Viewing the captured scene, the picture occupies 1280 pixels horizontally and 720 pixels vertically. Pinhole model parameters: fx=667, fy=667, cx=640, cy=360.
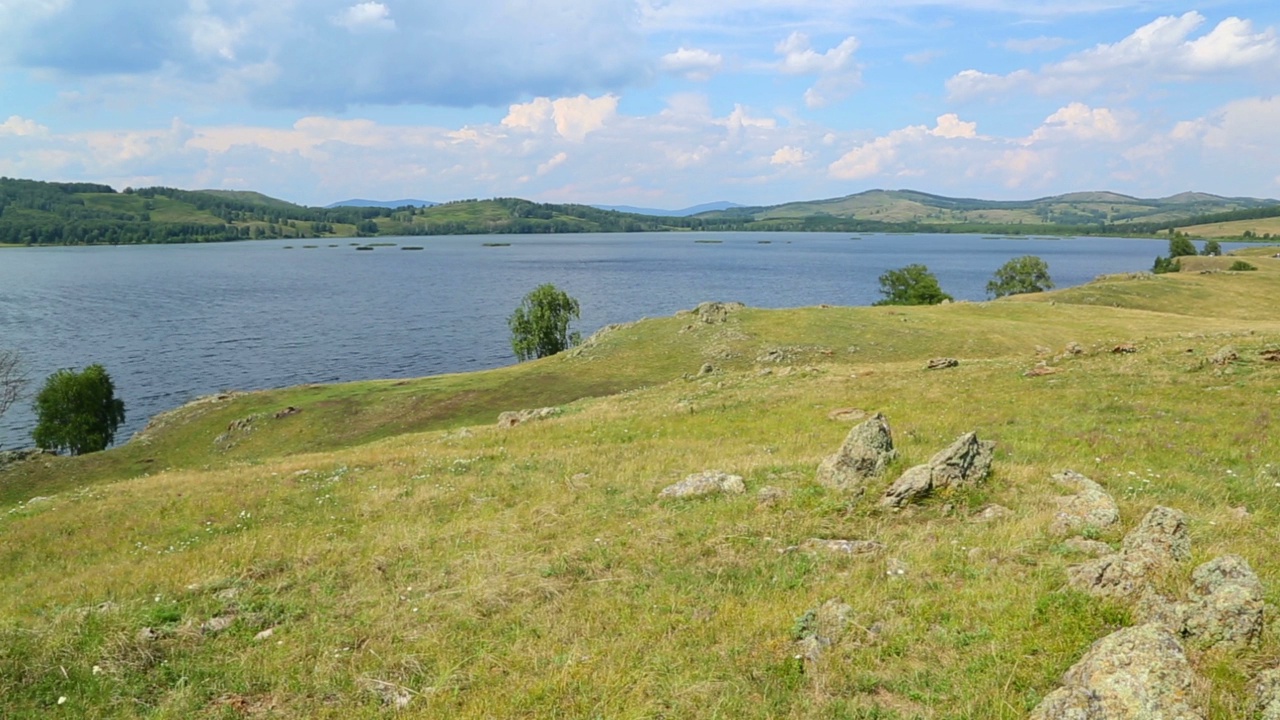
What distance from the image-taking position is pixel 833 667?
1010cm

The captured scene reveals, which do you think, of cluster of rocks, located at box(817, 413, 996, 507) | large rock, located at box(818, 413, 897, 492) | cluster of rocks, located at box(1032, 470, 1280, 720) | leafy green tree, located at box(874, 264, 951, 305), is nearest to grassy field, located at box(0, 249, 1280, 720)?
cluster of rocks, located at box(1032, 470, 1280, 720)

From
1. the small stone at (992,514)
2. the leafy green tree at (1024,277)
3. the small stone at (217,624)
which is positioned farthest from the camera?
the leafy green tree at (1024,277)

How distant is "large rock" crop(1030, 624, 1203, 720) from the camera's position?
768 cm

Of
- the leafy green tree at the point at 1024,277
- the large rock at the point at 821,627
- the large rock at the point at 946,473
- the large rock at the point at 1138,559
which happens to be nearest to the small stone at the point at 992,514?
the large rock at the point at 946,473

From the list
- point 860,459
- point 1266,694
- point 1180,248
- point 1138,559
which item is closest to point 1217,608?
point 1266,694

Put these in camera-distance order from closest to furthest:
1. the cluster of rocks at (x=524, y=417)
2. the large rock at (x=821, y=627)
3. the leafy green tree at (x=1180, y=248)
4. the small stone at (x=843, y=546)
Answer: the large rock at (x=821, y=627) < the small stone at (x=843, y=546) < the cluster of rocks at (x=524, y=417) < the leafy green tree at (x=1180, y=248)

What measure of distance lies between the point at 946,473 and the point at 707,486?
21.0 ft

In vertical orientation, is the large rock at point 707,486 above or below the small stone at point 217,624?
above

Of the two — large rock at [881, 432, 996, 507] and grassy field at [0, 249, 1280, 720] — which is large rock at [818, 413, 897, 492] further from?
large rock at [881, 432, 996, 507]

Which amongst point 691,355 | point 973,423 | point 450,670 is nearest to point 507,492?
point 450,670

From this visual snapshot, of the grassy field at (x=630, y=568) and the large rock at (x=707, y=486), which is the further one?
the large rock at (x=707, y=486)

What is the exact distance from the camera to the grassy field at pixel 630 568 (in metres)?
10.1

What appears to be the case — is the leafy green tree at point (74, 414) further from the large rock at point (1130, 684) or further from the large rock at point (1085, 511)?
the large rock at point (1130, 684)

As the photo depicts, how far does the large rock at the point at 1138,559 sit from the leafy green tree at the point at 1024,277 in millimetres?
150342
